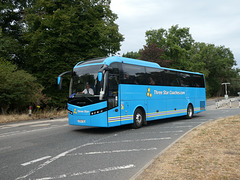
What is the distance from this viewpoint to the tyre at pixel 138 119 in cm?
1145

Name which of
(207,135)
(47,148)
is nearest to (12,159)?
(47,148)

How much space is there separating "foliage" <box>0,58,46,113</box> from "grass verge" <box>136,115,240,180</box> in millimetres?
14616

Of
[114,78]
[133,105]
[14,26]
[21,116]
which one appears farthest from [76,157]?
[14,26]

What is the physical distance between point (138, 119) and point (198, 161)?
649 cm

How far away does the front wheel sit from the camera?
11.4 metres

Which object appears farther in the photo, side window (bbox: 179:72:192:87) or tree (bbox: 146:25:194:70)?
tree (bbox: 146:25:194:70)

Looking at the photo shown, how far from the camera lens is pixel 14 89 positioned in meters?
18.1

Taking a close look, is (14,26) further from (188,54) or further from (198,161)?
(188,54)

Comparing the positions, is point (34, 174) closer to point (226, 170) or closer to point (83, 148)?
Answer: point (83, 148)

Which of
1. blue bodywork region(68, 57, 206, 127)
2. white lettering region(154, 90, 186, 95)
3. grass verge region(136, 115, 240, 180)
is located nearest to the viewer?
grass verge region(136, 115, 240, 180)

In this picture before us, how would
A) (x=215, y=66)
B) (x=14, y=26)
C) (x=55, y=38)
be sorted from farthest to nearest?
(x=215, y=66) < (x=14, y=26) < (x=55, y=38)

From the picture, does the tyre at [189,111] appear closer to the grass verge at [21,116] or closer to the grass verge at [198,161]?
the grass verge at [198,161]

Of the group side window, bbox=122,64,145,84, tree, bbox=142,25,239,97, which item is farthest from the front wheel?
tree, bbox=142,25,239,97

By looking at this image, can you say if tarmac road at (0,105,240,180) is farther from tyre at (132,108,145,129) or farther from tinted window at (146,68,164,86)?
tinted window at (146,68,164,86)
